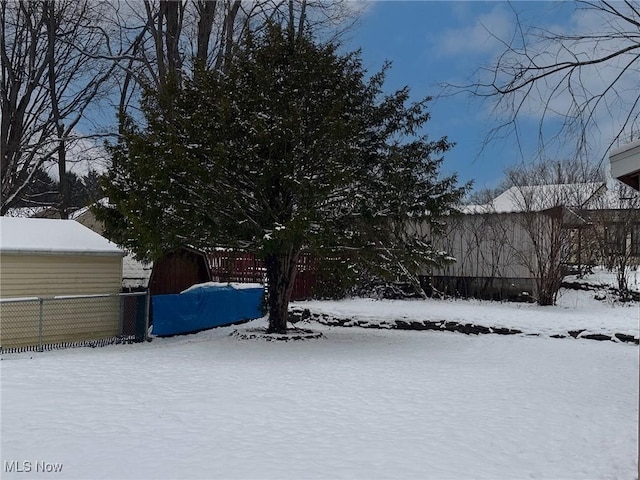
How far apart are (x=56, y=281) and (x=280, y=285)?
493 cm

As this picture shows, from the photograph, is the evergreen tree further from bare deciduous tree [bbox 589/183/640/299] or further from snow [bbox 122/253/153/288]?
bare deciduous tree [bbox 589/183/640/299]

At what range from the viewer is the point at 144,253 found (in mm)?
12469

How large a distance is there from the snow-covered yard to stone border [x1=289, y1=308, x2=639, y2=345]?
3.98 feet

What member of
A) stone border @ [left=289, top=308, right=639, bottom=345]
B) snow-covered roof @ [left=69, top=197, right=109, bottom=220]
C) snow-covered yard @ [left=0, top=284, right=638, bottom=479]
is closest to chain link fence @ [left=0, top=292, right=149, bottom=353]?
snow-covered yard @ [left=0, top=284, right=638, bottom=479]

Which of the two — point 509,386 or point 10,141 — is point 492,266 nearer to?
point 509,386

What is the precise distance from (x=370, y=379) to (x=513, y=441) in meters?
3.32

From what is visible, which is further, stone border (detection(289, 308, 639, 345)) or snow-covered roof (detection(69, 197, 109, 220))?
stone border (detection(289, 308, 639, 345))

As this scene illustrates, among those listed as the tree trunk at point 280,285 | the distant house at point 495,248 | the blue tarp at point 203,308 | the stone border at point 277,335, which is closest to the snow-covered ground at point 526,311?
the distant house at point 495,248

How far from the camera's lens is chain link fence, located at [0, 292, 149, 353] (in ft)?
39.0

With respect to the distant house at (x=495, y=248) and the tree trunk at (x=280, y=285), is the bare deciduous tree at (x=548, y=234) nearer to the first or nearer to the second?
the distant house at (x=495, y=248)

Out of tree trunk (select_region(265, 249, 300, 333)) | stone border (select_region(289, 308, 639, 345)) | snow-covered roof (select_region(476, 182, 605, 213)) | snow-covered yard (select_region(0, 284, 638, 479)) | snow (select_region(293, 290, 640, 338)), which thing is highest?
snow-covered roof (select_region(476, 182, 605, 213))

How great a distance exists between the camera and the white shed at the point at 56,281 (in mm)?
12102

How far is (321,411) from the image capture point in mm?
7070

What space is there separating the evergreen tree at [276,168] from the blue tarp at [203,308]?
6.29 ft
